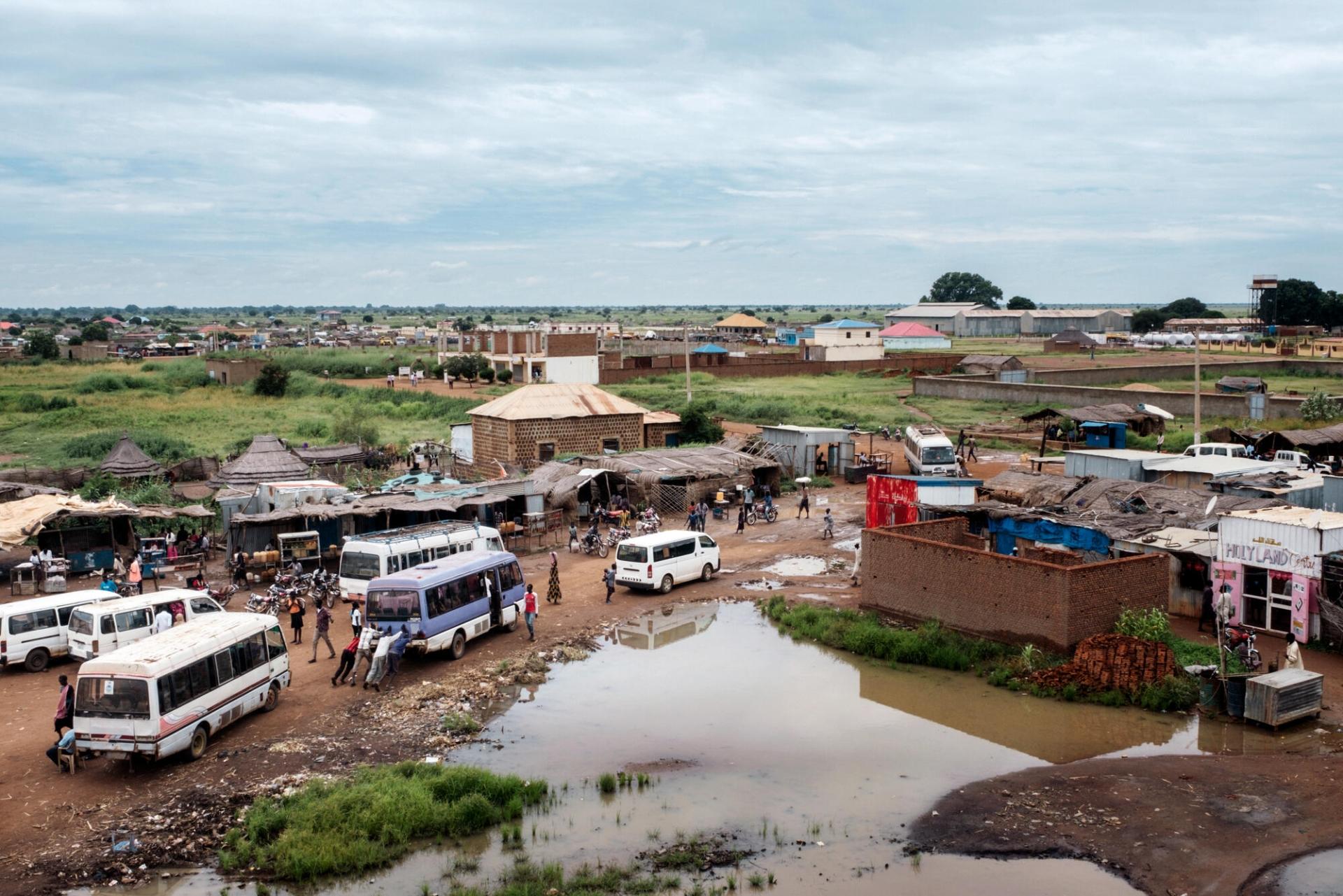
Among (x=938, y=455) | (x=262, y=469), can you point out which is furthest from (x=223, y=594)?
(x=938, y=455)

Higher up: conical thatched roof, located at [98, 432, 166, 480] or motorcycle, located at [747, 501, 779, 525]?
conical thatched roof, located at [98, 432, 166, 480]

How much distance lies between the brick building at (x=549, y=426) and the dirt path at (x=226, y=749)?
16.9 meters

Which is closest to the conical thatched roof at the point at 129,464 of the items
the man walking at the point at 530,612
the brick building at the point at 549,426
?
the brick building at the point at 549,426

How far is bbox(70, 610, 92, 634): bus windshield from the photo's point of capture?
1856cm

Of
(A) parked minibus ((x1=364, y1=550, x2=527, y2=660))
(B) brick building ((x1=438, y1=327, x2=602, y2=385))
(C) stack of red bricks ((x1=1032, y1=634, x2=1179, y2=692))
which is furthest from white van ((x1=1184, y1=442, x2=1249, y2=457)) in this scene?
(B) brick building ((x1=438, y1=327, x2=602, y2=385))

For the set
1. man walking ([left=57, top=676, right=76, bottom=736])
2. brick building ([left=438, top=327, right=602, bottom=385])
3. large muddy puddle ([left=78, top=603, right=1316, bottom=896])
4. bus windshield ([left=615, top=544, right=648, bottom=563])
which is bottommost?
large muddy puddle ([left=78, top=603, right=1316, bottom=896])

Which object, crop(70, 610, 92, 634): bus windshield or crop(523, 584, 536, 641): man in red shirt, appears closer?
crop(70, 610, 92, 634): bus windshield

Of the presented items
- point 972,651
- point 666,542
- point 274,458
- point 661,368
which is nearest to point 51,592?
point 274,458

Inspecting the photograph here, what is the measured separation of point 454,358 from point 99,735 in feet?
253

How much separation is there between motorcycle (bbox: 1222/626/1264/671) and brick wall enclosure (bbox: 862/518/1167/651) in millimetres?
1439

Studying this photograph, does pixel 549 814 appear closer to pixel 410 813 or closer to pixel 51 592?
pixel 410 813

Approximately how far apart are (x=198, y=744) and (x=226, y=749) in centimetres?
44

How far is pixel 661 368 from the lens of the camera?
83.6m

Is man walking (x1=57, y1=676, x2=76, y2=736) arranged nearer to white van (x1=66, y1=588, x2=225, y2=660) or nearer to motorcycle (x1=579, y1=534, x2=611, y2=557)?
white van (x1=66, y1=588, x2=225, y2=660)
